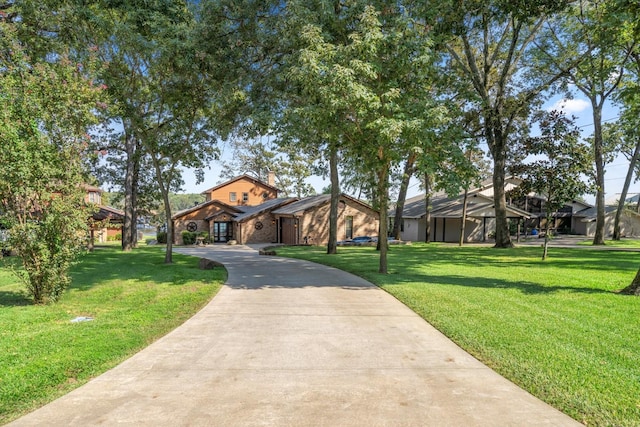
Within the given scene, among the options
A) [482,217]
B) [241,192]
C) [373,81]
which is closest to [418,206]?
[482,217]

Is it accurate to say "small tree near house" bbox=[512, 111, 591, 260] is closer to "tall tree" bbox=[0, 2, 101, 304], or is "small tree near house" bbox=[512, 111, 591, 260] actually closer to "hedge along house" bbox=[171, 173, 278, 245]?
"tall tree" bbox=[0, 2, 101, 304]

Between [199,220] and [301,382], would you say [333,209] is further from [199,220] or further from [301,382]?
[199,220]

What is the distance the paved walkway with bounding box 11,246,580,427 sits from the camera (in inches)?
144

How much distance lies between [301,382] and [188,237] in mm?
32947

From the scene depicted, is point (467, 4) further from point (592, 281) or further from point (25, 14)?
point (25, 14)

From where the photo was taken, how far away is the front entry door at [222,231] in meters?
37.7

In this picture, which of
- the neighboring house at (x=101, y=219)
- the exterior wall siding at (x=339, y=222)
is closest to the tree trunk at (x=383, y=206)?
the neighboring house at (x=101, y=219)

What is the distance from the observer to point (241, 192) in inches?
1852

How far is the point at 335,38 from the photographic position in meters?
12.8

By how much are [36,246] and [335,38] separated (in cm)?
1041

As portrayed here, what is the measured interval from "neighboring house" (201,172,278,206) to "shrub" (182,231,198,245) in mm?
11374

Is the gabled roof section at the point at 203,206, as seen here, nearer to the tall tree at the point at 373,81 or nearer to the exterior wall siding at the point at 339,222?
the exterior wall siding at the point at 339,222

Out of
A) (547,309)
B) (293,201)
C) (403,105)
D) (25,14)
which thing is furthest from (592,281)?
(293,201)

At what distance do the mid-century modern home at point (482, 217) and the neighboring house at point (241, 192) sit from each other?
1787 cm
